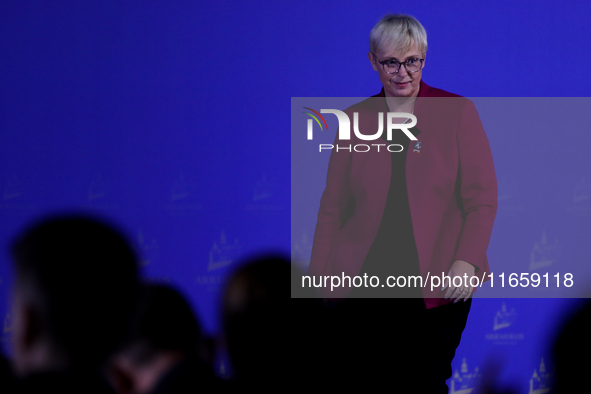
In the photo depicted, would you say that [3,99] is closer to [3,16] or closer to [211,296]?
[3,16]

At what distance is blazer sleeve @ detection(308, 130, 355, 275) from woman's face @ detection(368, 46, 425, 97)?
25 centimetres

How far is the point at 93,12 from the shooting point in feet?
9.39

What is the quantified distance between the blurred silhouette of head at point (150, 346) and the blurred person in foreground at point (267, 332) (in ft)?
0.32

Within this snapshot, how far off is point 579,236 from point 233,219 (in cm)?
168

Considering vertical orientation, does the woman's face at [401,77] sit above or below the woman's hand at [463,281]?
above

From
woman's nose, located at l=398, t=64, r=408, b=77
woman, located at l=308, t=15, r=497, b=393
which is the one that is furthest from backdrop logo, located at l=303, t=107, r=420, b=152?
woman's nose, located at l=398, t=64, r=408, b=77

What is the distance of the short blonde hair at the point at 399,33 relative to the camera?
1706mm

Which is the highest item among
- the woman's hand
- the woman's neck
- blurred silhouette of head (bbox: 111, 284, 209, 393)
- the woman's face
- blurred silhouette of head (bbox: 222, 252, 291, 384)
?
the woman's face

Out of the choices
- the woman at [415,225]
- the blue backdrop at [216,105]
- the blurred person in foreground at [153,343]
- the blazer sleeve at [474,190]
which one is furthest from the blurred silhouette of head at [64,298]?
the blue backdrop at [216,105]

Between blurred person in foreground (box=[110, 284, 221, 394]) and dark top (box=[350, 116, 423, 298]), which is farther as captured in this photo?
dark top (box=[350, 116, 423, 298])

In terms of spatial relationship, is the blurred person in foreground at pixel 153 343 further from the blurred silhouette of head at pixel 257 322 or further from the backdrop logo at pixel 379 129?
the backdrop logo at pixel 379 129

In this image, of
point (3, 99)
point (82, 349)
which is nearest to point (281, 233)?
point (3, 99)

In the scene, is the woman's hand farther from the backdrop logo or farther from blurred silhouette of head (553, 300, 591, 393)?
blurred silhouette of head (553, 300, 591, 393)

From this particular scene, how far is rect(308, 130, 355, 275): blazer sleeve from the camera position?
5.98 ft
